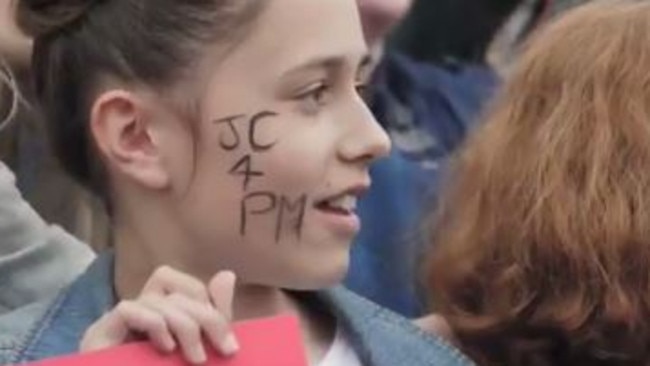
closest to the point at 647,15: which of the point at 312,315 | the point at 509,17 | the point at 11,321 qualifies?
the point at 312,315

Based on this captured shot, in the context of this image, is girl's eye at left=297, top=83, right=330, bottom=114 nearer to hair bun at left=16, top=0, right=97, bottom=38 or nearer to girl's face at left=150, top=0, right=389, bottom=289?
girl's face at left=150, top=0, right=389, bottom=289

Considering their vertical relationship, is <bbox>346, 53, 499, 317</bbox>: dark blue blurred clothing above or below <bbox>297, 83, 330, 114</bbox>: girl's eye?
below

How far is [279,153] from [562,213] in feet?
1.16

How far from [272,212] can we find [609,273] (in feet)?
1.26

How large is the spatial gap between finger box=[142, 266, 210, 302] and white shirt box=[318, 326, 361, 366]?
29 centimetres

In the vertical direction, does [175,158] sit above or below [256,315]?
above

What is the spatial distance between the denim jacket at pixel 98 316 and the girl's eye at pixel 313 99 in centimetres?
21

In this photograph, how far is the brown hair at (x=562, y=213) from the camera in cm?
200

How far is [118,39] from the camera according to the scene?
184 cm

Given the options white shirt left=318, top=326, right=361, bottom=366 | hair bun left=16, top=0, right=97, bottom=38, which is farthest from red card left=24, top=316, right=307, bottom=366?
hair bun left=16, top=0, right=97, bottom=38

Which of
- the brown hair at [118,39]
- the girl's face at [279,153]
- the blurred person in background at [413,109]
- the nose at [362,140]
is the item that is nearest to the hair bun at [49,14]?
the brown hair at [118,39]

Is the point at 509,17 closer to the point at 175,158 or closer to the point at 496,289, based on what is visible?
the point at 496,289

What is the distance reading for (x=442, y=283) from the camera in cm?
212

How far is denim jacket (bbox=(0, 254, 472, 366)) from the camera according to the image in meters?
1.79
